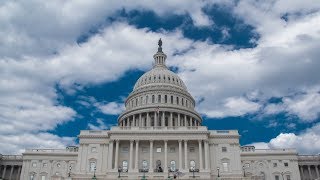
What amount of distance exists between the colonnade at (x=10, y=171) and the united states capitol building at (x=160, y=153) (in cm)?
27

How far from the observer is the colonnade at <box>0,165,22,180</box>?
111625 millimetres

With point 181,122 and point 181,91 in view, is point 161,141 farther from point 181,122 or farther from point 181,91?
point 181,91

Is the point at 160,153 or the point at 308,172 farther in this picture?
the point at 308,172

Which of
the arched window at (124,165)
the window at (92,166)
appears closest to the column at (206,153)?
the arched window at (124,165)

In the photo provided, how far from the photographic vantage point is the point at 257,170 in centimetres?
10275

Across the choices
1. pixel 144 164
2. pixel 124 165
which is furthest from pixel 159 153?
pixel 124 165

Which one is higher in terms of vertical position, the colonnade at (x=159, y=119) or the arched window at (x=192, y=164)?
the colonnade at (x=159, y=119)

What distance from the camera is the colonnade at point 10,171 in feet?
366

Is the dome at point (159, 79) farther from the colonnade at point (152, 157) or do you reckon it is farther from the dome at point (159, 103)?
the colonnade at point (152, 157)

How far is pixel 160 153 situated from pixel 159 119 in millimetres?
24300

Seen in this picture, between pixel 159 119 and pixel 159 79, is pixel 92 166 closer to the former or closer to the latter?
pixel 159 119

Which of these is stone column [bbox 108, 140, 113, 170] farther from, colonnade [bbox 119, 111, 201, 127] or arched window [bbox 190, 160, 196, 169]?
colonnade [bbox 119, 111, 201, 127]

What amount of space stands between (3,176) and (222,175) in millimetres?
66505

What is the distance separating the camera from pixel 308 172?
10838 cm
